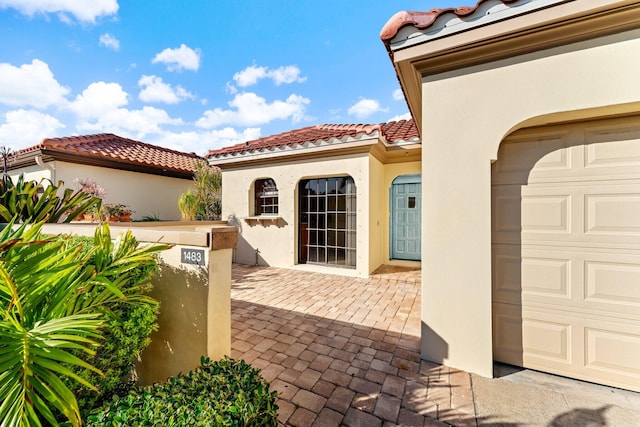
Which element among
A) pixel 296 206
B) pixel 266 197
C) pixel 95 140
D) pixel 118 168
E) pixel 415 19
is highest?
pixel 95 140

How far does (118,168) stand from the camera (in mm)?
9188

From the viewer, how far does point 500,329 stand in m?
2.92

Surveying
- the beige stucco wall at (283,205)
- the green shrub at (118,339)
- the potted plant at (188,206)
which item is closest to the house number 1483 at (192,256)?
the green shrub at (118,339)

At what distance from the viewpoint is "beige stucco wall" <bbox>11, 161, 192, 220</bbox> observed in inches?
321

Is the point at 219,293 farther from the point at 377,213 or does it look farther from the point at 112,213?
the point at 112,213

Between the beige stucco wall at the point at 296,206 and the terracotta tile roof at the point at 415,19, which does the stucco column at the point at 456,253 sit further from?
the beige stucco wall at the point at 296,206

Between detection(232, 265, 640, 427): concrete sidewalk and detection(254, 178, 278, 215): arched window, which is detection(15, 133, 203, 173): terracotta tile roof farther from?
detection(232, 265, 640, 427): concrete sidewalk

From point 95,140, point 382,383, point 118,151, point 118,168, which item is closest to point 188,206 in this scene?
point 118,168

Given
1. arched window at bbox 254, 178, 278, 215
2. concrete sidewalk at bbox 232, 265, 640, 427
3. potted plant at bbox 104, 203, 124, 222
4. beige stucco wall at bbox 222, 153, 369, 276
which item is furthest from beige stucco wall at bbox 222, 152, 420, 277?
potted plant at bbox 104, 203, 124, 222

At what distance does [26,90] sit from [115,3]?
32.5 ft

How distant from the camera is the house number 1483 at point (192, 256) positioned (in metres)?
2.23

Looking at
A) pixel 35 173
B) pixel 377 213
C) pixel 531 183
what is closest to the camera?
pixel 531 183

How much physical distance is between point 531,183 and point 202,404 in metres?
3.69

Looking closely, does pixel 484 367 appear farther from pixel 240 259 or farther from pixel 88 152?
pixel 88 152
